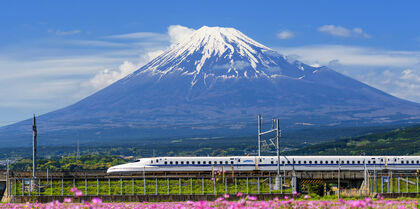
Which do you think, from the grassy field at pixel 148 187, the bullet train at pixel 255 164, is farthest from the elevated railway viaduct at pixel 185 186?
the bullet train at pixel 255 164

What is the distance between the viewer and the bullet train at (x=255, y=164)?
7912cm

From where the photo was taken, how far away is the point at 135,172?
79250 millimetres

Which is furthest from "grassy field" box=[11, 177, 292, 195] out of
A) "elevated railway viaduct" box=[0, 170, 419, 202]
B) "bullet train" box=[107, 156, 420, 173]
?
"bullet train" box=[107, 156, 420, 173]

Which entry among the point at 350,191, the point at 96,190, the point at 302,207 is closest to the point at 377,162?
the point at 350,191

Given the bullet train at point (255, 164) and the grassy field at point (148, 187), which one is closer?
the grassy field at point (148, 187)

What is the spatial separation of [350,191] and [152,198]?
21.1 meters

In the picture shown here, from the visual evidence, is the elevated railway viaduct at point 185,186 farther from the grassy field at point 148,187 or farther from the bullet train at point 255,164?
the bullet train at point 255,164

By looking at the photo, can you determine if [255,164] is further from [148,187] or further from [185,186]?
[148,187]

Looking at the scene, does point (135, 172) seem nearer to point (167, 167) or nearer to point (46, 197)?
point (167, 167)

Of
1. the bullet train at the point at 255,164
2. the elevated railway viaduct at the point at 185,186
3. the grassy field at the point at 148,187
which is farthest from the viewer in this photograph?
the bullet train at the point at 255,164

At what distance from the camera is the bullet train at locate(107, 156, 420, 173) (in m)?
79.1

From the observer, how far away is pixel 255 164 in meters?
79.8

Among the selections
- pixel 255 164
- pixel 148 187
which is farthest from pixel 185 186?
pixel 255 164

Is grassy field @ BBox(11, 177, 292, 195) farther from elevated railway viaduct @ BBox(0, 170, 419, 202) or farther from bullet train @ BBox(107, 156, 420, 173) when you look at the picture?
bullet train @ BBox(107, 156, 420, 173)
